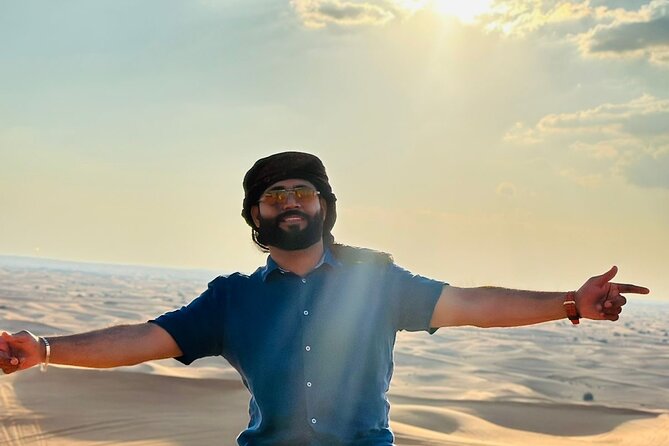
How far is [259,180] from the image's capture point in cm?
427

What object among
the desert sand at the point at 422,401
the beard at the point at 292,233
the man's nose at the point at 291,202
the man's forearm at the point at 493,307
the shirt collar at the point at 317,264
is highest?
the man's nose at the point at 291,202

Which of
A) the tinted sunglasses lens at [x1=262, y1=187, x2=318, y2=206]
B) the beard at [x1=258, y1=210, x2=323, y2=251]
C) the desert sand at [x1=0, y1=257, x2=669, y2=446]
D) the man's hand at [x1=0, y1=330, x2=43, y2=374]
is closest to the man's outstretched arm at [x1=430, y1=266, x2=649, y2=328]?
the beard at [x1=258, y1=210, x2=323, y2=251]

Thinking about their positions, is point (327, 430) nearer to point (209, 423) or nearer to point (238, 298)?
point (238, 298)

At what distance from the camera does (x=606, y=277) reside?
3.86m

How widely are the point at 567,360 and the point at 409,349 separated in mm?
6056

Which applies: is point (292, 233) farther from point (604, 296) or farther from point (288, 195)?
point (604, 296)

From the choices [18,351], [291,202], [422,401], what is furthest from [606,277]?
[422,401]

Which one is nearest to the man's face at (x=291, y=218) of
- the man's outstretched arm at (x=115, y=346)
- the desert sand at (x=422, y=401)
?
the man's outstretched arm at (x=115, y=346)

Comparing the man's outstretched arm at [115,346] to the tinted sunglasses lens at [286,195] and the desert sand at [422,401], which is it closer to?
the tinted sunglasses lens at [286,195]

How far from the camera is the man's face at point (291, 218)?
4.16 m

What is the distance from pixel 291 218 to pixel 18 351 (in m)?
1.19

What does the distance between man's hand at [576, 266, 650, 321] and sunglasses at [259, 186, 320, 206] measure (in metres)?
1.17

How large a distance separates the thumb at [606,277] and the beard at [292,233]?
1.13m

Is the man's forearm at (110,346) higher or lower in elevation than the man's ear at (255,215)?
lower
